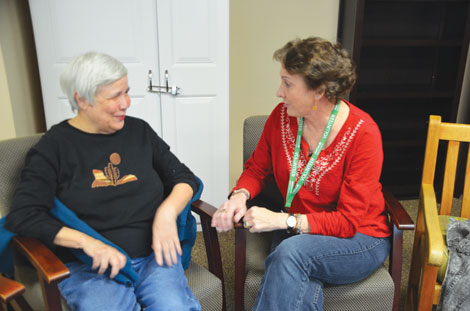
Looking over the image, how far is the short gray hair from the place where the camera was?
127cm

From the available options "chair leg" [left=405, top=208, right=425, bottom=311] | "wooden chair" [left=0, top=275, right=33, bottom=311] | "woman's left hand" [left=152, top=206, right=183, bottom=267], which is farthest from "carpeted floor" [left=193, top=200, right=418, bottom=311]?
"wooden chair" [left=0, top=275, right=33, bottom=311]

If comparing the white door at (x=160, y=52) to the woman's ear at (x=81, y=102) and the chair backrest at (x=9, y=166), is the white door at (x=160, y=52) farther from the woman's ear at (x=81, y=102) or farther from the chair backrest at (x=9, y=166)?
the woman's ear at (x=81, y=102)

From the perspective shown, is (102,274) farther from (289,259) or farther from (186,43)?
(186,43)

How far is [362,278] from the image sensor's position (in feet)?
4.72

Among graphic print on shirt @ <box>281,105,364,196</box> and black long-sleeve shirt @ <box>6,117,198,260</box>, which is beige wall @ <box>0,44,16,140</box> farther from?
graphic print on shirt @ <box>281,105,364,196</box>

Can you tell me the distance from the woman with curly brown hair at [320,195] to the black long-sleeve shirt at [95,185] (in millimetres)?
288

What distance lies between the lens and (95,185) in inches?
53.0

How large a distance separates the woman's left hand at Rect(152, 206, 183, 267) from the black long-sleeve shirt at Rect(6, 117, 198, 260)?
0.28ft

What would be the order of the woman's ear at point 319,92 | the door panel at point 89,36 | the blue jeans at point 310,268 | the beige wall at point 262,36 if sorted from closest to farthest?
the blue jeans at point 310,268 → the woman's ear at point 319,92 → the door panel at point 89,36 → the beige wall at point 262,36

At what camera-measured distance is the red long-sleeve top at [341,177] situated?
1423 mm

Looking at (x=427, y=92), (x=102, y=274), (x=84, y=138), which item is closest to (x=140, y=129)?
(x=84, y=138)

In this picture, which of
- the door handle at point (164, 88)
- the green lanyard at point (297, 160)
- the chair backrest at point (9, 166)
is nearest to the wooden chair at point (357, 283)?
the green lanyard at point (297, 160)

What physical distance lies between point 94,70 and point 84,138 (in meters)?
0.24

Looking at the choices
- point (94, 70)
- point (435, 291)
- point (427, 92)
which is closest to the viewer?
point (94, 70)
